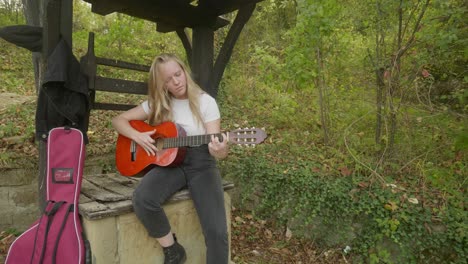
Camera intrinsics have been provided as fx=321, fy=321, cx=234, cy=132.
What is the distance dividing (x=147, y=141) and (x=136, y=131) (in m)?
0.19

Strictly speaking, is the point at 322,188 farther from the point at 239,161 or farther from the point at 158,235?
the point at 158,235

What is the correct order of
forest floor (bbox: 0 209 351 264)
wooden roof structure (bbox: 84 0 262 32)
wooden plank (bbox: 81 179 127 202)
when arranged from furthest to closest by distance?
forest floor (bbox: 0 209 351 264), wooden roof structure (bbox: 84 0 262 32), wooden plank (bbox: 81 179 127 202)

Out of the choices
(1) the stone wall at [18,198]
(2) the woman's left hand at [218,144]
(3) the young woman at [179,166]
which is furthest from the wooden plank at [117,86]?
(1) the stone wall at [18,198]

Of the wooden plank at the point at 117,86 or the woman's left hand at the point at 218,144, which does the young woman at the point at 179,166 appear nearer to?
the woman's left hand at the point at 218,144

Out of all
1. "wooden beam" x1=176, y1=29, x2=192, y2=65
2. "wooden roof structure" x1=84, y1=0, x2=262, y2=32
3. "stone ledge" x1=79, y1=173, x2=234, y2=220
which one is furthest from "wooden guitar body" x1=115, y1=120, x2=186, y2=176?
"wooden beam" x1=176, y1=29, x2=192, y2=65

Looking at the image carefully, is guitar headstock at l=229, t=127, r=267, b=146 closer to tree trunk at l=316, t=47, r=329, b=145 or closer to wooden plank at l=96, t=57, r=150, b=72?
wooden plank at l=96, t=57, r=150, b=72

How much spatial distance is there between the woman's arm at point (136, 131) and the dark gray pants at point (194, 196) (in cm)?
19

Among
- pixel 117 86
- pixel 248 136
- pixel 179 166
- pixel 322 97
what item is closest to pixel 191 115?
pixel 179 166

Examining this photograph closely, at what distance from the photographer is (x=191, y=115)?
2561mm

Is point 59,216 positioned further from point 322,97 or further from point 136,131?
point 322,97

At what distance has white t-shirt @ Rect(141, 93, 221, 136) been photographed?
252 centimetres

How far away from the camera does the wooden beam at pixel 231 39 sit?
3.21m

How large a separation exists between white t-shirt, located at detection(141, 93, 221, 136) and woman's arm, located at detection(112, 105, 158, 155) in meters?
0.24

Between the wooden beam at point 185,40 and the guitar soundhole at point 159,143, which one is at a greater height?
the wooden beam at point 185,40
